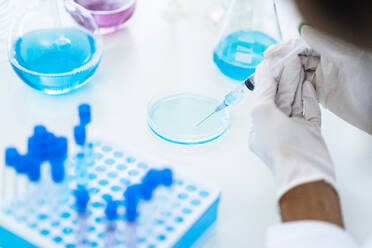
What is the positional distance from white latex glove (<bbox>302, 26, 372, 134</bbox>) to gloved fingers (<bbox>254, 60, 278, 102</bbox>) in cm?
10

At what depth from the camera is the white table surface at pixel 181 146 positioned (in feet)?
3.64

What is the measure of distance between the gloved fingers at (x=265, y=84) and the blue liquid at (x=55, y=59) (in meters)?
0.37

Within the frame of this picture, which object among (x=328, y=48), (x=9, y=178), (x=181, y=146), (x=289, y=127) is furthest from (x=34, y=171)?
(x=328, y=48)

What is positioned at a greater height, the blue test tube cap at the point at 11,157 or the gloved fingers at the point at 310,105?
the blue test tube cap at the point at 11,157

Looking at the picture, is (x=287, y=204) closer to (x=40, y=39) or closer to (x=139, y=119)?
(x=139, y=119)

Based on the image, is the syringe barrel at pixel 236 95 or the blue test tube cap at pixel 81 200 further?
the syringe barrel at pixel 236 95

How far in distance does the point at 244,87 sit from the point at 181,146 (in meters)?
0.17

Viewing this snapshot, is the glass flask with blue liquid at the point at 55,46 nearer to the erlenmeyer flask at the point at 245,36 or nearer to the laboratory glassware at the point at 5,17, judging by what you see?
the laboratory glassware at the point at 5,17

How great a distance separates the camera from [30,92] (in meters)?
1.34

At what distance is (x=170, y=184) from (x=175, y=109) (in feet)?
1.06

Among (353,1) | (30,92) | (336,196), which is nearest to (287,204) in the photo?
(336,196)

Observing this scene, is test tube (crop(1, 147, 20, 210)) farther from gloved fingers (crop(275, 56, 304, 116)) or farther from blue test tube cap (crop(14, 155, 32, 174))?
gloved fingers (crop(275, 56, 304, 116))

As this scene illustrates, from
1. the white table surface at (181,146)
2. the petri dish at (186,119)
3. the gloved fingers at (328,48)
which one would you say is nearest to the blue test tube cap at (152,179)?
the white table surface at (181,146)

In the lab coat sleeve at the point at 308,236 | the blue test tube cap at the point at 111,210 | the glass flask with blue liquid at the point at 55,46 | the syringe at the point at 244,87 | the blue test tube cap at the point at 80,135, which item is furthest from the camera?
the glass flask with blue liquid at the point at 55,46
